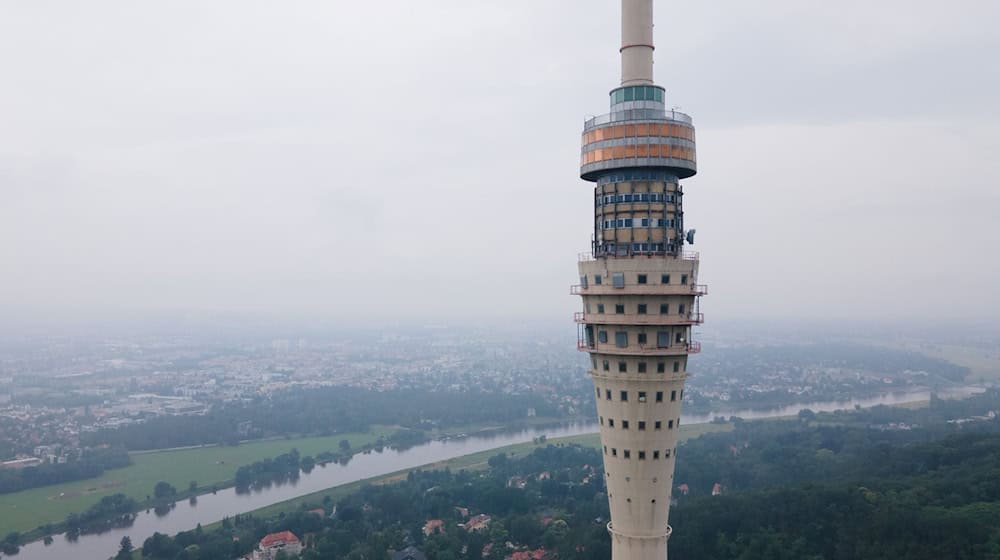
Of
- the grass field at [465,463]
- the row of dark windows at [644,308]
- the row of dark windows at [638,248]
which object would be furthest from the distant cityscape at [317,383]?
the row of dark windows at [638,248]

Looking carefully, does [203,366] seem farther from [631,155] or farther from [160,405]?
[631,155]

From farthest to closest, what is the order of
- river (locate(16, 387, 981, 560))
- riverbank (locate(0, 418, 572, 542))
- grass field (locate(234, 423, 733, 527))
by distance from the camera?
grass field (locate(234, 423, 733, 527))
riverbank (locate(0, 418, 572, 542))
river (locate(16, 387, 981, 560))

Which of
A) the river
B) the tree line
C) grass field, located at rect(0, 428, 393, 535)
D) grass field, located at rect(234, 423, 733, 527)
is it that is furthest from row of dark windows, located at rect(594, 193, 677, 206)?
the tree line

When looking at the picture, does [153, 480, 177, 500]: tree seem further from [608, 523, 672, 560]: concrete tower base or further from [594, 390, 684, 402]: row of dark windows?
[594, 390, 684, 402]: row of dark windows

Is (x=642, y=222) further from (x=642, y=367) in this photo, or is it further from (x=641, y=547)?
(x=641, y=547)

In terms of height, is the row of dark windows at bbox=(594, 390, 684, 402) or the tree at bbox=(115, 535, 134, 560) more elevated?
the row of dark windows at bbox=(594, 390, 684, 402)

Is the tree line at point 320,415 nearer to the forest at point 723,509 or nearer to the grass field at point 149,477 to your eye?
the grass field at point 149,477

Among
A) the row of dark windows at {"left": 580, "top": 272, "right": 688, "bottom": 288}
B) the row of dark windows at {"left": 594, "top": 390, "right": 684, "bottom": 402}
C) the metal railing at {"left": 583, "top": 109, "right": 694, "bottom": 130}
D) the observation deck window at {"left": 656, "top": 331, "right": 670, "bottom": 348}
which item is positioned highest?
the metal railing at {"left": 583, "top": 109, "right": 694, "bottom": 130}

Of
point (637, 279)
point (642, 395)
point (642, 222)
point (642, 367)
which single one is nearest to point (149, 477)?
point (642, 395)
